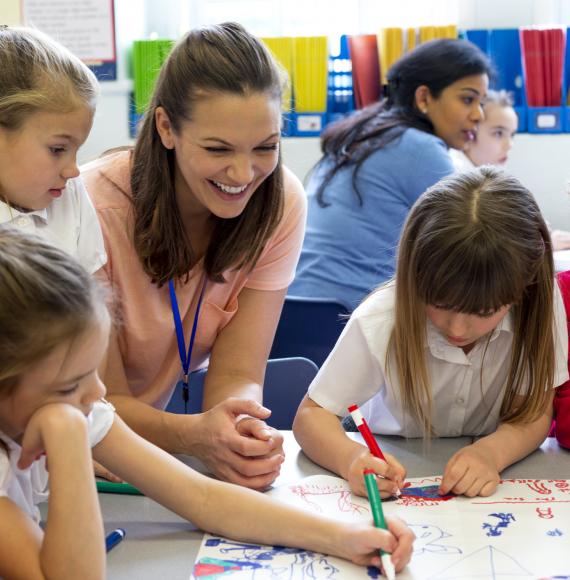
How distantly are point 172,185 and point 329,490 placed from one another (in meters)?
0.54

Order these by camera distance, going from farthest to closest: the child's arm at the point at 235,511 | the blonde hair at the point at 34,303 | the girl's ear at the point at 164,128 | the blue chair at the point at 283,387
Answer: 1. the blue chair at the point at 283,387
2. the girl's ear at the point at 164,128
3. the child's arm at the point at 235,511
4. the blonde hair at the point at 34,303

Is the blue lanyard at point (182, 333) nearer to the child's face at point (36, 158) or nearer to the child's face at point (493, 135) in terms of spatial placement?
the child's face at point (36, 158)

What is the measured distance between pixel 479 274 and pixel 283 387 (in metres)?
0.60

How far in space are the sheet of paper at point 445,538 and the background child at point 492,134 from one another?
193 centimetres

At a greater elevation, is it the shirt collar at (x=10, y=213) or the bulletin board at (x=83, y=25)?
the bulletin board at (x=83, y=25)

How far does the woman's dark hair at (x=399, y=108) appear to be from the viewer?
2473 mm

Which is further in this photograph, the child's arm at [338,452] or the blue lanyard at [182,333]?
the blue lanyard at [182,333]

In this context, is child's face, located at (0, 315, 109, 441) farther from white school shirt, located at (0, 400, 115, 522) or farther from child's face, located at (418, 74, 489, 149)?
child's face, located at (418, 74, 489, 149)

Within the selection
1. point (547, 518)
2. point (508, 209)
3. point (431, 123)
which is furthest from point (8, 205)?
point (431, 123)

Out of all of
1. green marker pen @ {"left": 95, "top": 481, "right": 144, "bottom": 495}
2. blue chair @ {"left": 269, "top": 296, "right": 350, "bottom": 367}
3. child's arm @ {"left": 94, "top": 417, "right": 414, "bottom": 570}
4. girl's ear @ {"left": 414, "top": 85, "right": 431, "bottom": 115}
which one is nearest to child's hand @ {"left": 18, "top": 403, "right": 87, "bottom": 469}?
child's arm @ {"left": 94, "top": 417, "right": 414, "bottom": 570}

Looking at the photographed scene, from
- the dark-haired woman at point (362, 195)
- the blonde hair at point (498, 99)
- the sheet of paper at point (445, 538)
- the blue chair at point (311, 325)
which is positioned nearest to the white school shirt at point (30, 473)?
the sheet of paper at point (445, 538)

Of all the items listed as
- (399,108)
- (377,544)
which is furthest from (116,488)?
(399,108)

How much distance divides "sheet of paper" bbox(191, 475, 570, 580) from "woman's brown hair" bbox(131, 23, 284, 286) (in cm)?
42

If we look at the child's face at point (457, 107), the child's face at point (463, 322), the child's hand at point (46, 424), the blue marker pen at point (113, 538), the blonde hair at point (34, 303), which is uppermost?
the child's face at point (457, 107)
